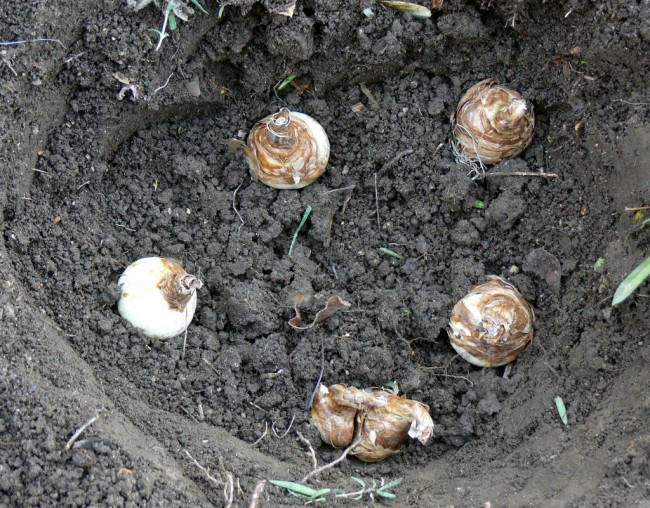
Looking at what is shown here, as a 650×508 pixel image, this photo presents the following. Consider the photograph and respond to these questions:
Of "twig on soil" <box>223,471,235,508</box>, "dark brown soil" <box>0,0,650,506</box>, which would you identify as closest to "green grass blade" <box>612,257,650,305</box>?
"dark brown soil" <box>0,0,650,506</box>

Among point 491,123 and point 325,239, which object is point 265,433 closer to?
point 325,239

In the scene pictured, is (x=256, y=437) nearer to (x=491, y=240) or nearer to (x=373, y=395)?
(x=373, y=395)

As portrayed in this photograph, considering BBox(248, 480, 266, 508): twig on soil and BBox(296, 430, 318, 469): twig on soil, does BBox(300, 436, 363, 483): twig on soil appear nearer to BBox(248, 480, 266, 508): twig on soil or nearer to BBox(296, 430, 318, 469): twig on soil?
BBox(296, 430, 318, 469): twig on soil

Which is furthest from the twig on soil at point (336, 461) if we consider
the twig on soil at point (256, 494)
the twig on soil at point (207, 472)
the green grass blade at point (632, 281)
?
the green grass blade at point (632, 281)

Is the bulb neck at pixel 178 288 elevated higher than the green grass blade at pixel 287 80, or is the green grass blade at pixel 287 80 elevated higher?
the green grass blade at pixel 287 80

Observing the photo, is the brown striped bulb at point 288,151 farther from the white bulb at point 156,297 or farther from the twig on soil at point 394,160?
the white bulb at point 156,297

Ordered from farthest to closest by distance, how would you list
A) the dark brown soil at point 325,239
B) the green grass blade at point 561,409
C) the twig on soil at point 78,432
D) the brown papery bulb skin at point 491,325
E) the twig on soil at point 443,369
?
1. the twig on soil at point 443,369
2. the brown papery bulb skin at point 491,325
3. the green grass blade at point 561,409
4. the dark brown soil at point 325,239
5. the twig on soil at point 78,432

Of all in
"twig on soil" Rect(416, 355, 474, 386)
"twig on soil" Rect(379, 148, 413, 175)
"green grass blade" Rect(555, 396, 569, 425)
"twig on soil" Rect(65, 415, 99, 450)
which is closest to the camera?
"twig on soil" Rect(65, 415, 99, 450)
